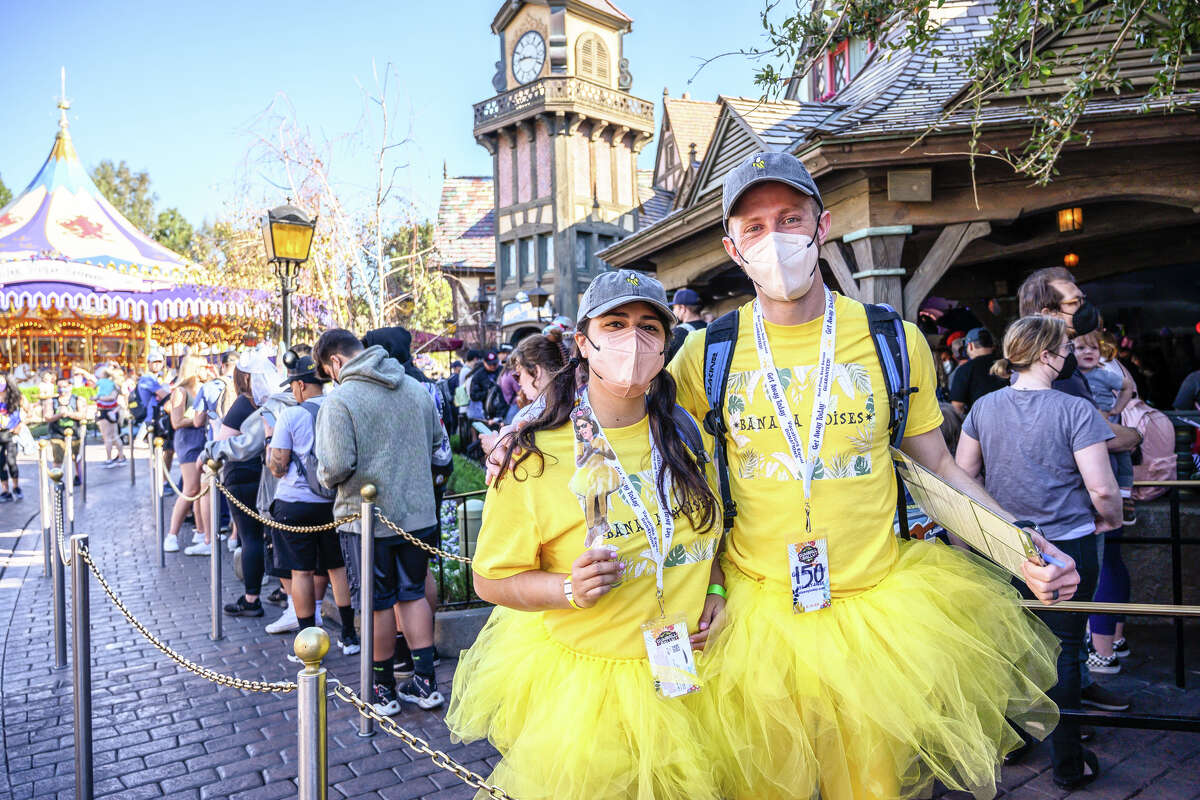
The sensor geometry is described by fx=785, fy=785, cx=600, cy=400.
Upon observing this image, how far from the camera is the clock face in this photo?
1141 inches

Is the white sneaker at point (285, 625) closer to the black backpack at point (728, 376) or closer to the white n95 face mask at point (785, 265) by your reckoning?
the black backpack at point (728, 376)

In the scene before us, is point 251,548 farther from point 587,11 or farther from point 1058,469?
point 587,11

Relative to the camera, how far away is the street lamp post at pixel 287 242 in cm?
845

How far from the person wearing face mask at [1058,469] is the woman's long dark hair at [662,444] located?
2153 mm

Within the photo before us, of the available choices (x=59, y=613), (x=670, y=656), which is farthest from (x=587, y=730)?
(x=59, y=613)

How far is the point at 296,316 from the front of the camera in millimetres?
14055

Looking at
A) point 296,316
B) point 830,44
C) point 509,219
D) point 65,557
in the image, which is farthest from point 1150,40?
point 509,219

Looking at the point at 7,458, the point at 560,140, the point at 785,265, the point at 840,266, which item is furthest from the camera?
the point at 560,140

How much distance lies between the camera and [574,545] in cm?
215

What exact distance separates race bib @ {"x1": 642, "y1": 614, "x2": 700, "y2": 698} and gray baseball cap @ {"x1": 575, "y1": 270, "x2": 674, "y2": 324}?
2.77 feet

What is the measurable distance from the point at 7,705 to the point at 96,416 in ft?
55.8

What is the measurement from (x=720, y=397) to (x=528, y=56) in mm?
30293

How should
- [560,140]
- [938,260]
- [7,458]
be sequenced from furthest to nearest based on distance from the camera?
[560,140] → [7,458] → [938,260]

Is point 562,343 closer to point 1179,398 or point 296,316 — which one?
point 1179,398
